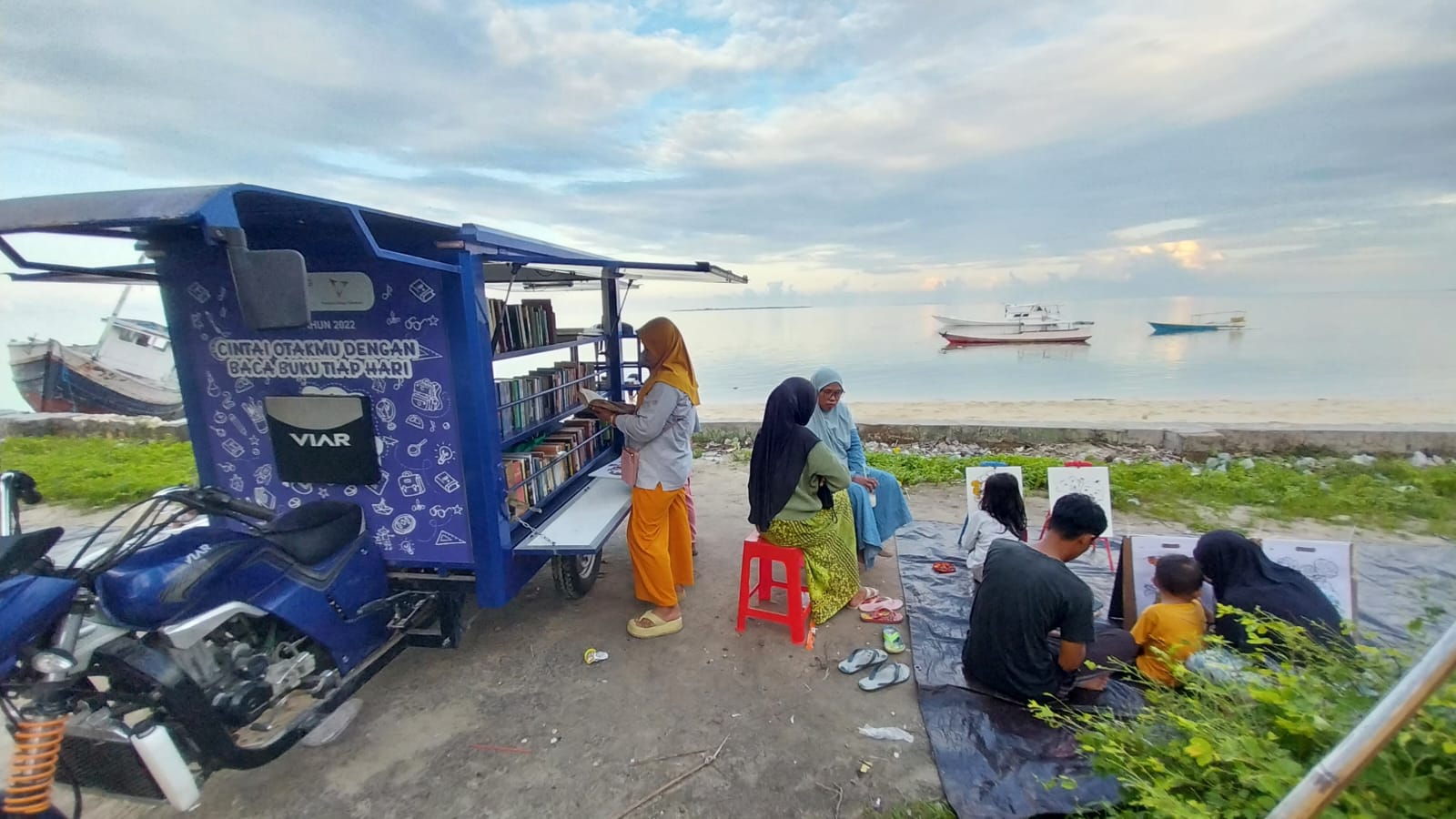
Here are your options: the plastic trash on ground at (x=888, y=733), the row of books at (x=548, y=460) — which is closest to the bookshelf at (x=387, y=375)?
→ the row of books at (x=548, y=460)

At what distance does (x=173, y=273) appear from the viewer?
9.55ft

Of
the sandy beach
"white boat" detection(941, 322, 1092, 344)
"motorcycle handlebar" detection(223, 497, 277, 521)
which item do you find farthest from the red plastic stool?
"white boat" detection(941, 322, 1092, 344)

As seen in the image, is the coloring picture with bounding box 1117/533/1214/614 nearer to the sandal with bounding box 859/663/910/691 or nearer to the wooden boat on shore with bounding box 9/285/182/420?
the sandal with bounding box 859/663/910/691

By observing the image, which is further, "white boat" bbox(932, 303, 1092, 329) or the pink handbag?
"white boat" bbox(932, 303, 1092, 329)

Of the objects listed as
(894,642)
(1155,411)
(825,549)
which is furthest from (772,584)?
(1155,411)

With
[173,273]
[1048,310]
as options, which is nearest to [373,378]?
[173,273]

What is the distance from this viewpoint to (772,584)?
3812 mm

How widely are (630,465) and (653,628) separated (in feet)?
3.14

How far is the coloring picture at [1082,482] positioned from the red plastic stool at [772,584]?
210cm

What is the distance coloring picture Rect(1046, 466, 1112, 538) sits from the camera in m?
4.34

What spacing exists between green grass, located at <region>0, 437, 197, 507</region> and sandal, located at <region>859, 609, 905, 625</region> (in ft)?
18.9

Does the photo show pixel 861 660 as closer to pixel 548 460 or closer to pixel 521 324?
pixel 548 460

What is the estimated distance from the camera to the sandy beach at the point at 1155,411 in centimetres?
1067

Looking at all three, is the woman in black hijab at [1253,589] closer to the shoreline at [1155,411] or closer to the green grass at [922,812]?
the green grass at [922,812]
